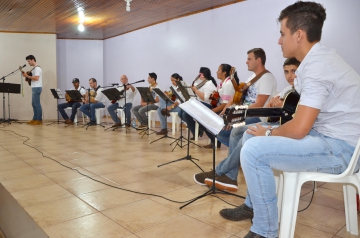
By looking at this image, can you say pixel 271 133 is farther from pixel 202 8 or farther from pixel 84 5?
pixel 84 5

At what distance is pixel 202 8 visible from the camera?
6129mm

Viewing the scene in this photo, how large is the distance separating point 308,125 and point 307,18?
53cm

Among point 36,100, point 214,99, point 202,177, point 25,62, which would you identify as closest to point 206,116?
point 202,177

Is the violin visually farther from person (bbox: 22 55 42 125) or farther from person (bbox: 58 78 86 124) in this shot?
person (bbox: 22 55 42 125)

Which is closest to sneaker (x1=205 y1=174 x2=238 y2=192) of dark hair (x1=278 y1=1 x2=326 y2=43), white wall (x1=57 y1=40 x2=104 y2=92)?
dark hair (x1=278 y1=1 x2=326 y2=43)

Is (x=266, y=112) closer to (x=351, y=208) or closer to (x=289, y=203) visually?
(x=289, y=203)

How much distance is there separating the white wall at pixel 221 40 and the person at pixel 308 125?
3.14 meters

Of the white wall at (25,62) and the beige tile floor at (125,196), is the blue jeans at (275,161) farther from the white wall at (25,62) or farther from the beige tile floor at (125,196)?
the white wall at (25,62)

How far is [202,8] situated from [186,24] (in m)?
0.63

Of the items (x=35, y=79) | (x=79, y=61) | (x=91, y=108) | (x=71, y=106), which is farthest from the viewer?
(x=79, y=61)

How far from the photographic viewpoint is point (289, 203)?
1.54 metres

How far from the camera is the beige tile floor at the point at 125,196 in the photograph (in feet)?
6.10

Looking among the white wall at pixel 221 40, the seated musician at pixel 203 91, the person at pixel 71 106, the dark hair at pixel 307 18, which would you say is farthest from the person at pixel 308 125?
the person at pixel 71 106

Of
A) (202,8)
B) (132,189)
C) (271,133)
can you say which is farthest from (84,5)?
(271,133)
